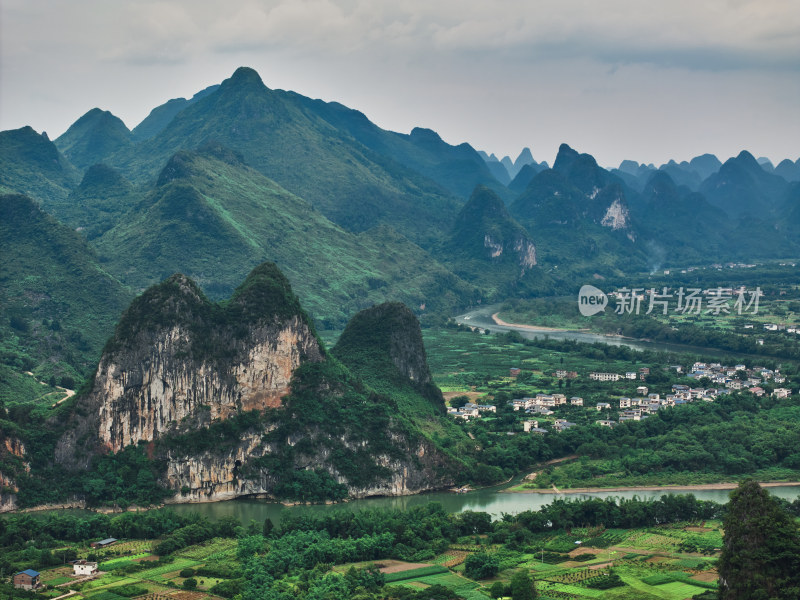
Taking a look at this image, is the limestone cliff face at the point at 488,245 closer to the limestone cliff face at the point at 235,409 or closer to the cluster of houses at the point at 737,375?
the cluster of houses at the point at 737,375

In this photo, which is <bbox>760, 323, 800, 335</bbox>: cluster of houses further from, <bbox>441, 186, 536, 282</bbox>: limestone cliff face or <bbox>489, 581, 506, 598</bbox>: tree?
<bbox>489, 581, 506, 598</bbox>: tree

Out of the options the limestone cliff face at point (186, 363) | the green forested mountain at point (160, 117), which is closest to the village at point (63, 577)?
the limestone cliff face at point (186, 363)

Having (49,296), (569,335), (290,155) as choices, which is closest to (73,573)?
(49,296)

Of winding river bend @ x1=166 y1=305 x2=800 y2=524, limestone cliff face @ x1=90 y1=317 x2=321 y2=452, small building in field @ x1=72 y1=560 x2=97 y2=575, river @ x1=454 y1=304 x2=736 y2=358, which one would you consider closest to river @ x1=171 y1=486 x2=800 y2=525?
winding river bend @ x1=166 y1=305 x2=800 y2=524

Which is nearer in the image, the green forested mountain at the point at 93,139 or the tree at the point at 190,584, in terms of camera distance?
the tree at the point at 190,584

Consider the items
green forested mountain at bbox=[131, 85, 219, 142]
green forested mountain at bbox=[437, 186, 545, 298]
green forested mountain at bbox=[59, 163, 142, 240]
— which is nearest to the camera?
green forested mountain at bbox=[59, 163, 142, 240]

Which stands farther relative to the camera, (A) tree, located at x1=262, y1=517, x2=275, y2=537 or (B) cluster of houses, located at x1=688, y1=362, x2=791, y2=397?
(B) cluster of houses, located at x1=688, y1=362, x2=791, y2=397
